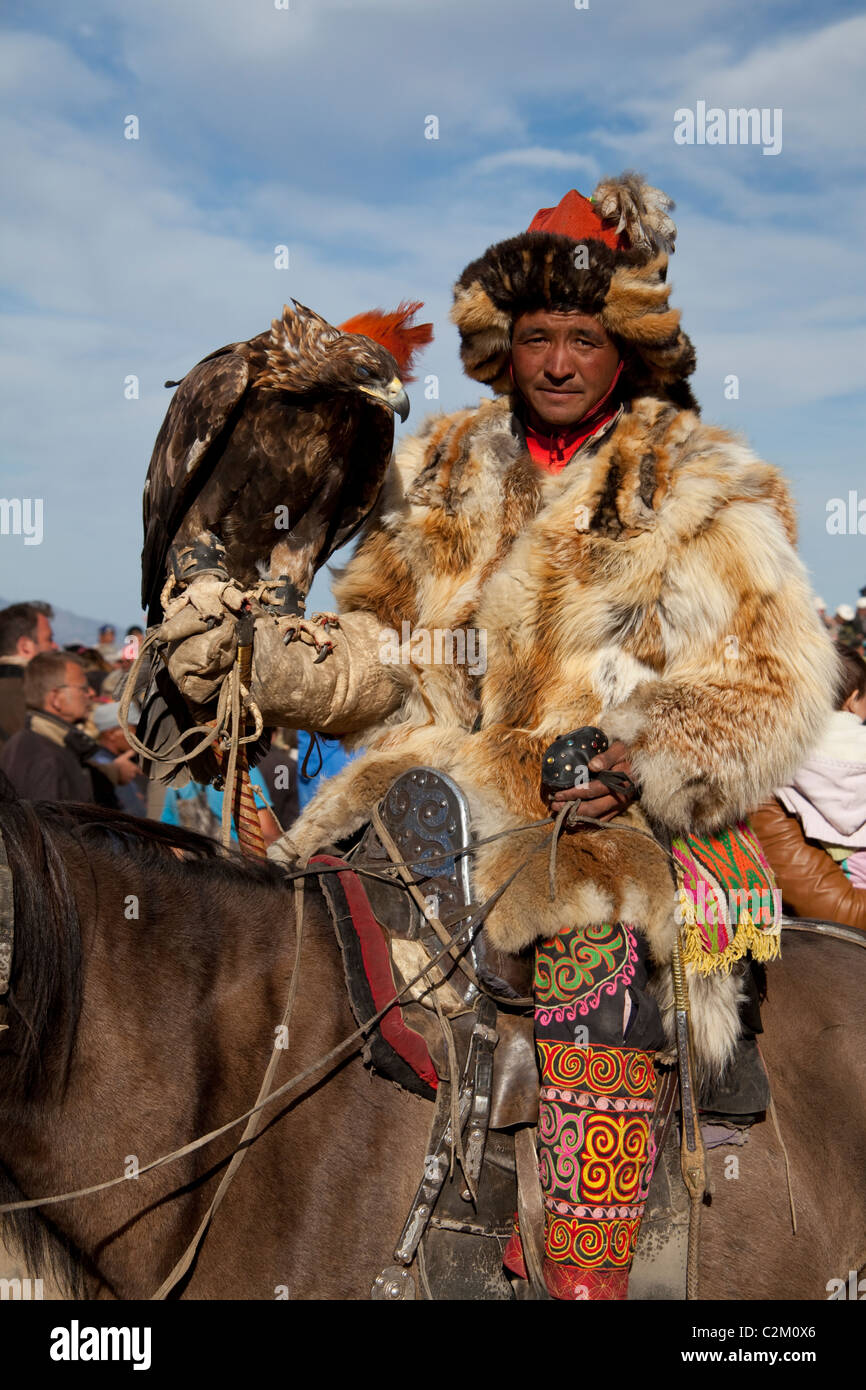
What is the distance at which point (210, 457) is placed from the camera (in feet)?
13.5

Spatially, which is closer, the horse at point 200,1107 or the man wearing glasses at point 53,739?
the horse at point 200,1107

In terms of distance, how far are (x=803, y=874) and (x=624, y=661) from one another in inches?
63.8

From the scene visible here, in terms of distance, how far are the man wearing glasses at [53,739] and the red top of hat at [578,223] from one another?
12.5 feet

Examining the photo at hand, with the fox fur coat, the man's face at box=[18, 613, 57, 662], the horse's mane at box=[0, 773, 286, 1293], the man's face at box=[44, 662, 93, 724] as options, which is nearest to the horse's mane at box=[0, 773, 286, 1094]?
the horse's mane at box=[0, 773, 286, 1293]

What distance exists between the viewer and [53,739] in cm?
603

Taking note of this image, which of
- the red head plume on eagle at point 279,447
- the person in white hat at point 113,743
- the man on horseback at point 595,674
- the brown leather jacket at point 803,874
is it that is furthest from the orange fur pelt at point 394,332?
the person in white hat at point 113,743

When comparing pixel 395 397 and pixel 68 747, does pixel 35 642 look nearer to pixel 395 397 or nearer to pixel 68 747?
pixel 68 747

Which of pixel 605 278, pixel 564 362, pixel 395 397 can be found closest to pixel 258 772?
pixel 395 397

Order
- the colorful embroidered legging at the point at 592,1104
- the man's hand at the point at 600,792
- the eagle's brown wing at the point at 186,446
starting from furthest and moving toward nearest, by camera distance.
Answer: the eagle's brown wing at the point at 186,446
the man's hand at the point at 600,792
the colorful embroidered legging at the point at 592,1104

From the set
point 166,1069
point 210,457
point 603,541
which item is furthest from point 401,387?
point 166,1069

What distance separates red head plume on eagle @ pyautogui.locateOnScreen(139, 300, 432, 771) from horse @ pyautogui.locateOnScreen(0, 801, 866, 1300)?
1.72 meters

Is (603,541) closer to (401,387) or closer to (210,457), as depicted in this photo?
(401,387)

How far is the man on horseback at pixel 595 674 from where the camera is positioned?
240cm

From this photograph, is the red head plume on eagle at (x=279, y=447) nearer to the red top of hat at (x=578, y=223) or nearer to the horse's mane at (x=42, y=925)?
the red top of hat at (x=578, y=223)
